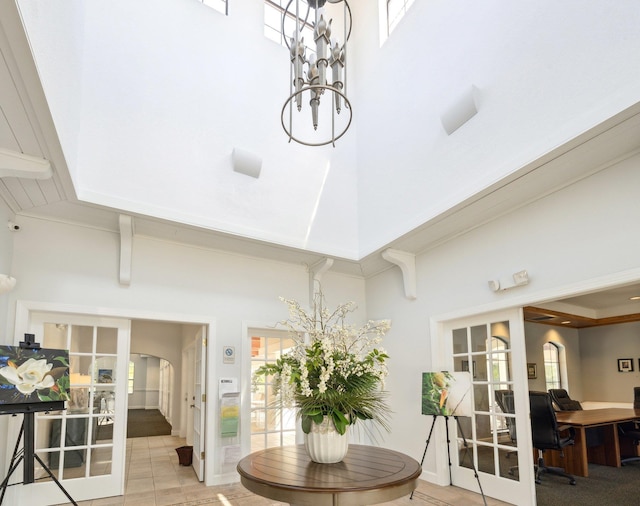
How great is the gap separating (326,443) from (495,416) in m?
2.68

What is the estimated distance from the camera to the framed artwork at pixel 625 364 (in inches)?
321

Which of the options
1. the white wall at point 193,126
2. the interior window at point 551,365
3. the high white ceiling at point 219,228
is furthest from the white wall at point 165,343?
the interior window at point 551,365

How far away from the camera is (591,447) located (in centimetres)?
636

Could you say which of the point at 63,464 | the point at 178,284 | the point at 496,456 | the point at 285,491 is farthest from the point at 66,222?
the point at 496,456

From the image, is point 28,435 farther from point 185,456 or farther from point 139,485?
point 185,456

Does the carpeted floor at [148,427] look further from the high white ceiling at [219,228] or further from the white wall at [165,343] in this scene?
the high white ceiling at [219,228]

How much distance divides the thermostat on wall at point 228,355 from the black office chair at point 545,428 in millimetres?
3544

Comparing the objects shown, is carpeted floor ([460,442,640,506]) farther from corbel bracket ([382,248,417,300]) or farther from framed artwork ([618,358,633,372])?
framed artwork ([618,358,633,372])

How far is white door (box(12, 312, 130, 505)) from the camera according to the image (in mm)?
4441

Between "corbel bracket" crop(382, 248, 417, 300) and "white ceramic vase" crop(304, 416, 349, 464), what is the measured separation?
3.25 meters

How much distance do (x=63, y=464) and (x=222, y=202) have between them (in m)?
3.10

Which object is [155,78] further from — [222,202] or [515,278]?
[515,278]

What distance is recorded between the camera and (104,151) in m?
4.43

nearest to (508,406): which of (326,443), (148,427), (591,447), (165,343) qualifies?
(326,443)
